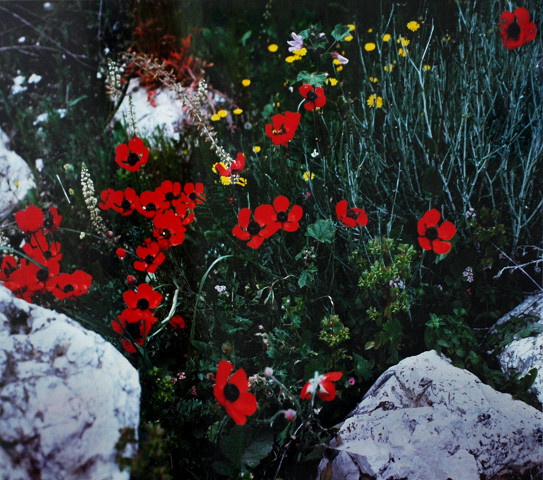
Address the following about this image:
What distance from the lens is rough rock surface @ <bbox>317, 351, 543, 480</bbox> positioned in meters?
1.50

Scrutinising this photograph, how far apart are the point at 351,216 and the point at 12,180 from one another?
1.97 m

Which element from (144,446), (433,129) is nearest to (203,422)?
(144,446)

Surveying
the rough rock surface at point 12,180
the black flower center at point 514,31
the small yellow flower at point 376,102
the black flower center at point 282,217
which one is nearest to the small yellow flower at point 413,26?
the small yellow flower at point 376,102

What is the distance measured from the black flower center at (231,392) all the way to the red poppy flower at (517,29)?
1.55 metres

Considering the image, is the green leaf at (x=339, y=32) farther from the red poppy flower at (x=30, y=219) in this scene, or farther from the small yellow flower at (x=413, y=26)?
the red poppy flower at (x=30, y=219)

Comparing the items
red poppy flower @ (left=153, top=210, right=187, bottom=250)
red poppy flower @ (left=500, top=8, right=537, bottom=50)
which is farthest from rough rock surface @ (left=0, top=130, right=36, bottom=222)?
red poppy flower @ (left=500, top=8, right=537, bottom=50)

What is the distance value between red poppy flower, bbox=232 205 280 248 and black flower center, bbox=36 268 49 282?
679 millimetres

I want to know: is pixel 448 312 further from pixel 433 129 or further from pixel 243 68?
pixel 243 68

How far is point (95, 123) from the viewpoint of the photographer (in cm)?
325

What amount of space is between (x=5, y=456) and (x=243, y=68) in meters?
2.49

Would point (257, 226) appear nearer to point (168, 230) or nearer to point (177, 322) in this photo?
point (168, 230)

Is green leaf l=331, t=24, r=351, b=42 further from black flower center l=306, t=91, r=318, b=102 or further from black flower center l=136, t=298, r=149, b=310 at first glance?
black flower center l=136, t=298, r=149, b=310

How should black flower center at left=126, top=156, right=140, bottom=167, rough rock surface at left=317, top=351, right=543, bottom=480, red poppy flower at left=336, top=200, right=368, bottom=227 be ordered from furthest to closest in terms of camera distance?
black flower center at left=126, top=156, right=140, bottom=167 < red poppy flower at left=336, top=200, right=368, bottom=227 < rough rock surface at left=317, top=351, right=543, bottom=480

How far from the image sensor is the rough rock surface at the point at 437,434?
1.50 metres
